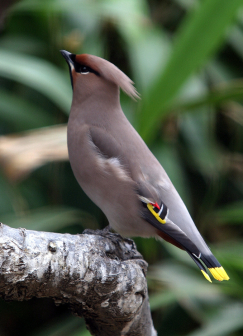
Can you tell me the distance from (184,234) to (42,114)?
6.05 ft

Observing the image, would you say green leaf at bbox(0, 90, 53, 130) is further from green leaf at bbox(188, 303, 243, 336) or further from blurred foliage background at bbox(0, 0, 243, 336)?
green leaf at bbox(188, 303, 243, 336)

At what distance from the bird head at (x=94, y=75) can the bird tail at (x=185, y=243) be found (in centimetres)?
45

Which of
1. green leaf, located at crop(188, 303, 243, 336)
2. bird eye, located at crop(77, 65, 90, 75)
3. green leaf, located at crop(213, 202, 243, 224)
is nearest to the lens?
bird eye, located at crop(77, 65, 90, 75)

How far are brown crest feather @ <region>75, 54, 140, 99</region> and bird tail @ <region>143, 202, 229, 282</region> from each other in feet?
1.42

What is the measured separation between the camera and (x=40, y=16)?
324 cm

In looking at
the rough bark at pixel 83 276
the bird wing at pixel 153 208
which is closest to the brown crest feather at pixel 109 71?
the bird wing at pixel 153 208

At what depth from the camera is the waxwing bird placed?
161 centimetres

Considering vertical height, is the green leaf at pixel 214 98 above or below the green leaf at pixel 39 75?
above

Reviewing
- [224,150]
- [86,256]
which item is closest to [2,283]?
[86,256]

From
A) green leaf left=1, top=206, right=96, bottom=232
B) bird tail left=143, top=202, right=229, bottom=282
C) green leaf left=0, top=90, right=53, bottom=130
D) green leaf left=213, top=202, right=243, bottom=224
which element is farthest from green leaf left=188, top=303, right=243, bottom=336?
green leaf left=0, top=90, right=53, bottom=130

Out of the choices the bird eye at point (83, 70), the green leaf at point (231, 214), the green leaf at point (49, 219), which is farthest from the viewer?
the green leaf at point (231, 214)

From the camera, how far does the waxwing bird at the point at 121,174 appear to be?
1608 mm

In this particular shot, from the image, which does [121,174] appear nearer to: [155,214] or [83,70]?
[155,214]

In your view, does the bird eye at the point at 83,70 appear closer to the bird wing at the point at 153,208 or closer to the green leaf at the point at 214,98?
the bird wing at the point at 153,208
